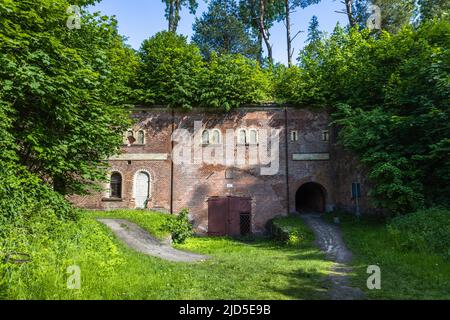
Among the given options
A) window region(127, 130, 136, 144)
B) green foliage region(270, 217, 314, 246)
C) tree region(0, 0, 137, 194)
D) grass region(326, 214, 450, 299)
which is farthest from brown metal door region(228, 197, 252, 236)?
tree region(0, 0, 137, 194)

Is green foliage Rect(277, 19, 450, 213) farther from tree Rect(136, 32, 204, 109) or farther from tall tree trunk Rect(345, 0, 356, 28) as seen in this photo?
tall tree trunk Rect(345, 0, 356, 28)

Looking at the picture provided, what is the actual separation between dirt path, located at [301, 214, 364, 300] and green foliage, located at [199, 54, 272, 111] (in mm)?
8349

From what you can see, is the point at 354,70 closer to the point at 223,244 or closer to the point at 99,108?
the point at 223,244

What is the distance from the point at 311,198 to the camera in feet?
79.3

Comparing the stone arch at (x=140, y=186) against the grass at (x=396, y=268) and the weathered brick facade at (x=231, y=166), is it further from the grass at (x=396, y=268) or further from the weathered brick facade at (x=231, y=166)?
the grass at (x=396, y=268)

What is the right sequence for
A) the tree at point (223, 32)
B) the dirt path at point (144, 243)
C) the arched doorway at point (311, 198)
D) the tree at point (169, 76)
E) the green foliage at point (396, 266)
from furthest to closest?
the tree at point (223, 32) < the arched doorway at point (311, 198) < the tree at point (169, 76) < the dirt path at point (144, 243) < the green foliage at point (396, 266)

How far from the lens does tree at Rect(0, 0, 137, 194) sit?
9641 mm

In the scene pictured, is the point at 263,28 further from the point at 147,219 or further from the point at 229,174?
the point at 147,219

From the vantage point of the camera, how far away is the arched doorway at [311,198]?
73.1 ft

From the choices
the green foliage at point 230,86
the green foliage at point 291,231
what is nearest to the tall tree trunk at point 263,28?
the green foliage at point 230,86

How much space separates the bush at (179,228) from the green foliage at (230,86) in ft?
24.5

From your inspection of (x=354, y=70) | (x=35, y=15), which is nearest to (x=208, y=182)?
(x=354, y=70)

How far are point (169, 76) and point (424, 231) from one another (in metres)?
16.7

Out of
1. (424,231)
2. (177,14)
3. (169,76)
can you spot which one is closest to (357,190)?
(424,231)
